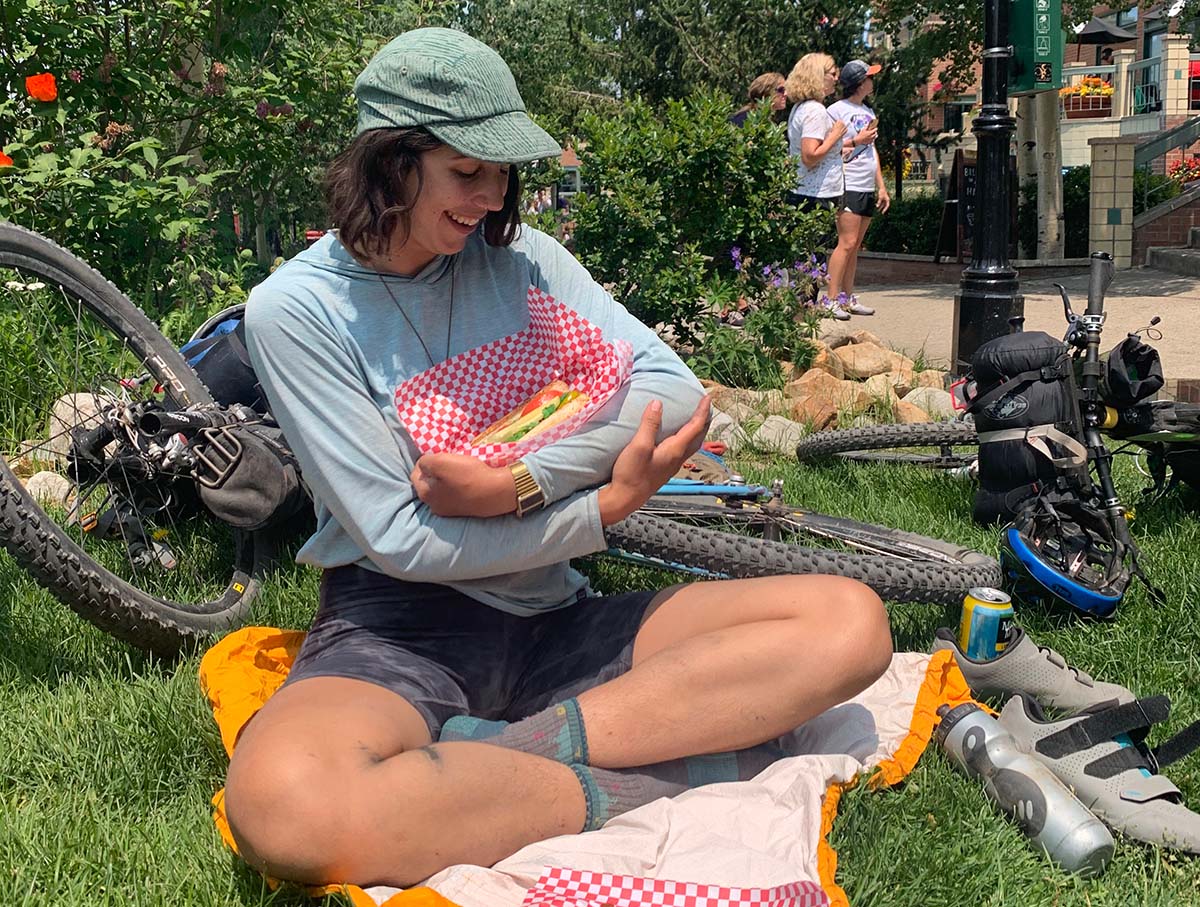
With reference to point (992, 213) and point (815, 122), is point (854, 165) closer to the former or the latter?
point (815, 122)

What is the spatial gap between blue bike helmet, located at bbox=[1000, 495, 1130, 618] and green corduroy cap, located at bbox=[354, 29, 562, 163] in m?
1.89

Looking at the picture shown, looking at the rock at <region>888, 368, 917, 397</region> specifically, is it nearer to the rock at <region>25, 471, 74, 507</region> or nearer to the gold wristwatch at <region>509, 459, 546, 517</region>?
the rock at <region>25, 471, 74, 507</region>

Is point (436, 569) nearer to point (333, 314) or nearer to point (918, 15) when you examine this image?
point (333, 314)

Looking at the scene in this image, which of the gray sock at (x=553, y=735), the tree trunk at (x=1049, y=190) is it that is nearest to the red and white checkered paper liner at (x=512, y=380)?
the gray sock at (x=553, y=735)

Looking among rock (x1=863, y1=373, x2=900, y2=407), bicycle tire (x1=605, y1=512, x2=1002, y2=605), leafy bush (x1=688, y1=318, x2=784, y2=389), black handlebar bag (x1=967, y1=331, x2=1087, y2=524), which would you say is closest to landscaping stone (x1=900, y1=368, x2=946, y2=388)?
rock (x1=863, y1=373, x2=900, y2=407)

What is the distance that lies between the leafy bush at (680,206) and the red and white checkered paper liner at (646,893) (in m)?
4.76

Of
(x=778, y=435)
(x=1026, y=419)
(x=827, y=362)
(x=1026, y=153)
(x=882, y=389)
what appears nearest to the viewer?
(x=1026, y=419)

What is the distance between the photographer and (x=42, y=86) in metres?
5.24

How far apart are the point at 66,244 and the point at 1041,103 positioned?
13018 millimetres

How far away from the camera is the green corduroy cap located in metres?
2.41

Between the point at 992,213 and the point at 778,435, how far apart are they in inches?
79.9

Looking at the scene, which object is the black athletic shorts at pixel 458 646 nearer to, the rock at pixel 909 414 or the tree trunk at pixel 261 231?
the rock at pixel 909 414

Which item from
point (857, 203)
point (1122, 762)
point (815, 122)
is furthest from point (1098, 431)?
point (857, 203)

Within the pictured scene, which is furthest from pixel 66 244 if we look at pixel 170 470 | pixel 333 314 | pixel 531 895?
pixel 531 895
